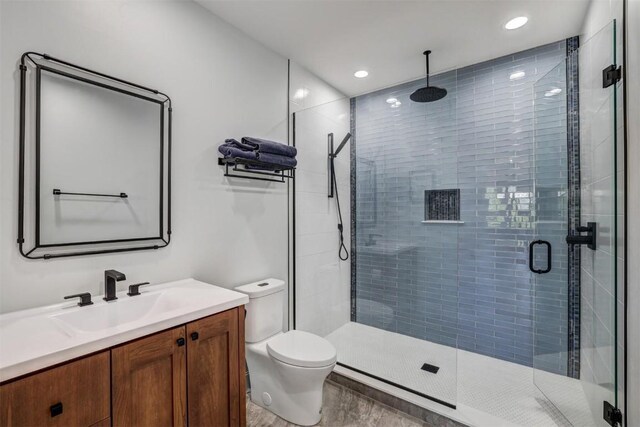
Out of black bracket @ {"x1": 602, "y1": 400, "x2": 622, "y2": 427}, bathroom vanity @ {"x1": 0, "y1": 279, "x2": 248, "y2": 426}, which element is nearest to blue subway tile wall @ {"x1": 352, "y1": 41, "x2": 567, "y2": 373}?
black bracket @ {"x1": 602, "y1": 400, "x2": 622, "y2": 427}

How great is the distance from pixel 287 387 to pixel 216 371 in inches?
24.1

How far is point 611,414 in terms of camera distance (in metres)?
1.37

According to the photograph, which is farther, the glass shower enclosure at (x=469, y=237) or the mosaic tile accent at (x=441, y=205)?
the mosaic tile accent at (x=441, y=205)

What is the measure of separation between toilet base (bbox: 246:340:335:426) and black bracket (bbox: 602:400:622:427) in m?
1.30

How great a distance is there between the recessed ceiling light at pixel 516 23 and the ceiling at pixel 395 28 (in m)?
0.03

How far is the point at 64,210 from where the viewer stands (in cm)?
138

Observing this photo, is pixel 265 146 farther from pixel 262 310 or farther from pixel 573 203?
pixel 573 203

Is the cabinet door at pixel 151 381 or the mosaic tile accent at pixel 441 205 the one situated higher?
the mosaic tile accent at pixel 441 205

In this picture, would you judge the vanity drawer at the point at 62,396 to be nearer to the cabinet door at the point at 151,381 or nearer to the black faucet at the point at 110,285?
the cabinet door at the point at 151,381

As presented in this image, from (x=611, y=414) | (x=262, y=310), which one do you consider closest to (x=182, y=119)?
(x=262, y=310)

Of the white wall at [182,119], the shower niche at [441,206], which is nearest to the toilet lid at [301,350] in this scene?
the white wall at [182,119]

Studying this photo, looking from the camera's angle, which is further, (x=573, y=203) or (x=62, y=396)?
(x=573, y=203)

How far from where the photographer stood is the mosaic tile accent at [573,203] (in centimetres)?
199

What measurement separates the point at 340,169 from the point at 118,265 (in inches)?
75.6
